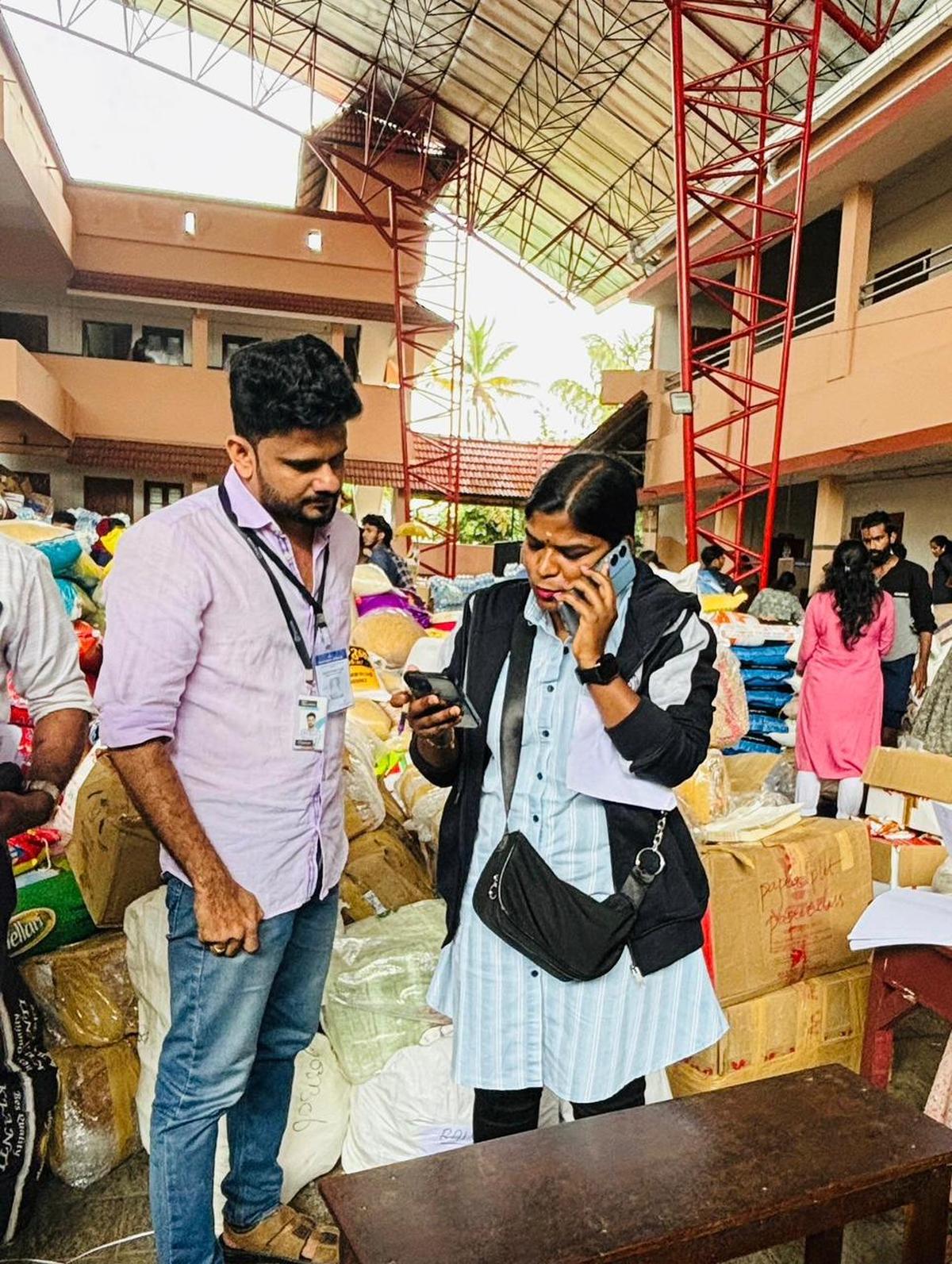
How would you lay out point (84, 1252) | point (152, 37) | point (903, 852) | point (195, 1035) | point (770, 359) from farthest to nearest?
point (152, 37)
point (770, 359)
point (903, 852)
point (84, 1252)
point (195, 1035)

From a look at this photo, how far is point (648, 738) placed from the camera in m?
1.41

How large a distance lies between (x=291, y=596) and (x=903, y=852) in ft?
8.02

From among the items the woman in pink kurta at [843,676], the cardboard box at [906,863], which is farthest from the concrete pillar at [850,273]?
the cardboard box at [906,863]

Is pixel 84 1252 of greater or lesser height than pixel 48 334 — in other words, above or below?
below

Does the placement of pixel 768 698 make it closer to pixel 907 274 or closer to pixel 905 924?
pixel 905 924

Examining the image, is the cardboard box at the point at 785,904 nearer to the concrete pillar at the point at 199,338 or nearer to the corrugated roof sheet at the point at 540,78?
the corrugated roof sheet at the point at 540,78

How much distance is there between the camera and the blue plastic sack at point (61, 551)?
4.65 metres

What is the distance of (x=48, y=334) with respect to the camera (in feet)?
45.7

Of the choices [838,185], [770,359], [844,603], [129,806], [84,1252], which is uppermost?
[838,185]

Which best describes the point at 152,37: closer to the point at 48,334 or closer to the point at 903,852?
the point at 48,334

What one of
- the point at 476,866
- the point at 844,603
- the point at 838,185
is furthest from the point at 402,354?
the point at 476,866

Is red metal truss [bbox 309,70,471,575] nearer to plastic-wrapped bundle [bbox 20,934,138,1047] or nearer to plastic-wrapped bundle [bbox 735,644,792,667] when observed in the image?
plastic-wrapped bundle [bbox 735,644,792,667]

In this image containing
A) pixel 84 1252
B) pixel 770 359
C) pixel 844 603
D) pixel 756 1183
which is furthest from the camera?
pixel 770 359

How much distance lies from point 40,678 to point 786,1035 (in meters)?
2.03
